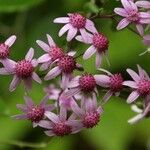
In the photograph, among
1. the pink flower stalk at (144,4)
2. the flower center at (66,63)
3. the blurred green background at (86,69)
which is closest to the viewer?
the flower center at (66,63)

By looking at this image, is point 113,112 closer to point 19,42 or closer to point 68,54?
point 19,42

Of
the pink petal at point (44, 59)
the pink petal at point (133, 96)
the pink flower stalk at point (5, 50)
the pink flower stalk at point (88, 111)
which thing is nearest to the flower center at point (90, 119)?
the pink flower stalk at point (88, 111)

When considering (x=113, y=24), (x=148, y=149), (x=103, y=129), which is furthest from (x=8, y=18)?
(x=113, y=24)

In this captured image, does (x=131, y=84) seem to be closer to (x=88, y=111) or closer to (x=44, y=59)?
(x=88, y=111)

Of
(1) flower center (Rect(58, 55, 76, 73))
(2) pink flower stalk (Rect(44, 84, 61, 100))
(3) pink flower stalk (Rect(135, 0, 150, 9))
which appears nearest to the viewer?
(1) flower center (Rect(58, 55, 76, 73))

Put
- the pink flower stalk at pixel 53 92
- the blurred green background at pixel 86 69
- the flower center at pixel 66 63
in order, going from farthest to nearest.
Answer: the blurred green background at pixel 86 69 < the pink flower stalk at pixel 53 92 < the flower center at pixel 66 63

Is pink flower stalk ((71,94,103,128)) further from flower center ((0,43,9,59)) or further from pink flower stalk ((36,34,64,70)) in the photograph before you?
flower center ((0,43,9,59))

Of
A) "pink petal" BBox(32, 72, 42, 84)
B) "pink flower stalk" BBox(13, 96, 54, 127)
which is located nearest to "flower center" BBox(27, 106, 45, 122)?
"pink flower stalk" BBox(13, 96, 54, 127)

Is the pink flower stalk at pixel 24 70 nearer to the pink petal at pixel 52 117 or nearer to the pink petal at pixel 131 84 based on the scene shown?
the pink petal at pixel 52 117

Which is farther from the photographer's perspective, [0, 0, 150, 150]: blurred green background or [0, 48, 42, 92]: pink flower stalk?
[0, 0, 150, 150]: blurred green background
